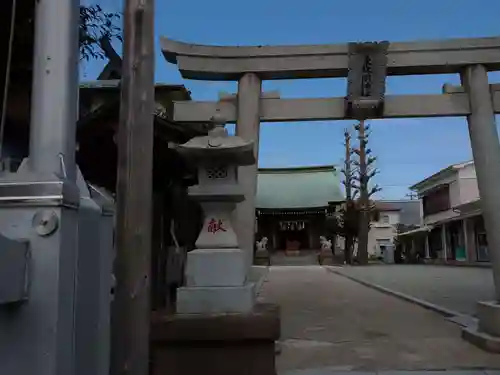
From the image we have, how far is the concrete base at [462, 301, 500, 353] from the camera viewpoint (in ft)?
19.4

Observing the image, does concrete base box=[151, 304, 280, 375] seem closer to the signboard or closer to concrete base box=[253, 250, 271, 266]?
the signboard

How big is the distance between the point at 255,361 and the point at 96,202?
11.1 feet

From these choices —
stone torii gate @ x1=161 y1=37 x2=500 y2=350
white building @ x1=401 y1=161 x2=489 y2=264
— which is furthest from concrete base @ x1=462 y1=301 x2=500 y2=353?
white building @ x1=401 y1=161 x2=489 y2=264

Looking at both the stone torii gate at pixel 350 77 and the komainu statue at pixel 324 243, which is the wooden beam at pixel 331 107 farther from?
the komainu statue at pixel 324 243

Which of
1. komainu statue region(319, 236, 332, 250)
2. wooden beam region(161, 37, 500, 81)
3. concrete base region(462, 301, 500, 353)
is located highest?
wooden beam region(161, 37, 500, 81)

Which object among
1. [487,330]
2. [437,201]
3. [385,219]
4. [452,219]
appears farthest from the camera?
[385,219]

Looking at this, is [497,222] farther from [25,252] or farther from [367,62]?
[25,252]

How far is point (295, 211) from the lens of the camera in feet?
116

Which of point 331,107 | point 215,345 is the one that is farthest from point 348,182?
point 215,345

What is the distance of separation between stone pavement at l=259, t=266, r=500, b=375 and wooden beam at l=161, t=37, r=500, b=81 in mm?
4194

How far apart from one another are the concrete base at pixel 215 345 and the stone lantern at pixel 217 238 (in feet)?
1.28

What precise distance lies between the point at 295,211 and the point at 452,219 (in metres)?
10.8

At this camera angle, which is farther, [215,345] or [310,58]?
[310,58]

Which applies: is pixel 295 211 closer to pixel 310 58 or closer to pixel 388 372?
pixel 310 58
